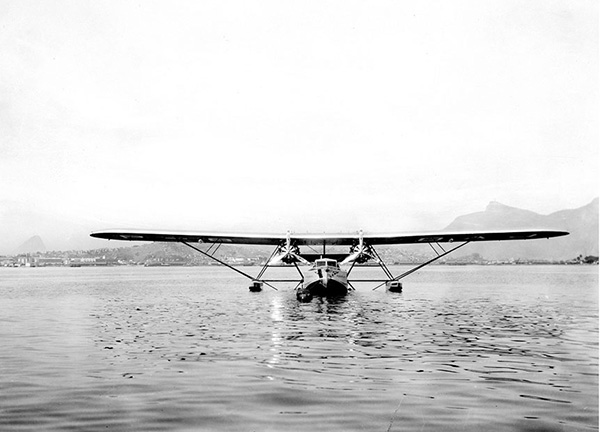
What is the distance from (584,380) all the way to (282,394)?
21.1 feet

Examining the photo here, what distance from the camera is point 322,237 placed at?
38.5m

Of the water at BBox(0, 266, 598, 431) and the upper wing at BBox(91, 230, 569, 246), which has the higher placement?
the upper wing at BBox(91, 230, 569, 246)

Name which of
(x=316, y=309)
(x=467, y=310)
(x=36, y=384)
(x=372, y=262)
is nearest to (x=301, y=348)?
(x=36, y=384)

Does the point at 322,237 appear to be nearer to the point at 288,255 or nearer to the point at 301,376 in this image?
the point at 288,255

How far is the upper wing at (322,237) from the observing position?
34.9m

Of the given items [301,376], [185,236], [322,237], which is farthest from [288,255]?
[301,376]

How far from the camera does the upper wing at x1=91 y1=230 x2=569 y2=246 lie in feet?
115

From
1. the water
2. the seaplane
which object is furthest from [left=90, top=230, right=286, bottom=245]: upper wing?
the water

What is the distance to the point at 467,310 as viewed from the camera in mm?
28906

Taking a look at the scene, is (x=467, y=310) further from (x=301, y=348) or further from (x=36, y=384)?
(x=36, y=384)

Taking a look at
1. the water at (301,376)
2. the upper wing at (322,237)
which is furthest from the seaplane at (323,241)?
the water at (301,376)

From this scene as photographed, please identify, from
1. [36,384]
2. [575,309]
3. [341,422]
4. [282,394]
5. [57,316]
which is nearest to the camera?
[341,422]

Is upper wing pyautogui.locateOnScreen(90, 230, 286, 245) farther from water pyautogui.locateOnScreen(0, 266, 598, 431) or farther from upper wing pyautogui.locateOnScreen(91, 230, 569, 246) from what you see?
water pyautogui.locateOnScreen(0, 266, 598, 431)

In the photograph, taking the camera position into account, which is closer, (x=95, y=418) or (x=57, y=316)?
(x=95, y=418)
